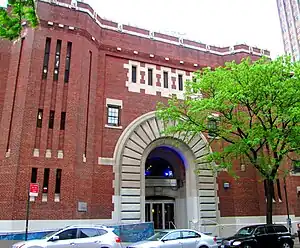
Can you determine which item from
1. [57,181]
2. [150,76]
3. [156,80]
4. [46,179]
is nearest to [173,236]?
[57,181]

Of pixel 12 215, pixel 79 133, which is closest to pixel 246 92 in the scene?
pixel 79 133

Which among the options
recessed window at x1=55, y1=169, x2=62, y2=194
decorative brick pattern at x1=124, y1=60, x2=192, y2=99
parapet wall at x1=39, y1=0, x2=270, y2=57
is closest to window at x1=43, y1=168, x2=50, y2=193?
recessed window at x1=55, y1=169, x2=62, y2=194

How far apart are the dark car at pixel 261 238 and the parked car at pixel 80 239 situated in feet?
24.4

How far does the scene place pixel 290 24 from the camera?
100 m

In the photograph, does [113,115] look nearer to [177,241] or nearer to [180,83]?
[180,83]

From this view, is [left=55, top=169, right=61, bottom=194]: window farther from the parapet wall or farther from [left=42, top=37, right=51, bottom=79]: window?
the parapet wall

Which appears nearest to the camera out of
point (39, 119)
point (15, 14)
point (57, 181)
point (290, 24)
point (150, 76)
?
point (15, 14)

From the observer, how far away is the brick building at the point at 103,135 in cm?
2003

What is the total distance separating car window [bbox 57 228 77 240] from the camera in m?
13.3

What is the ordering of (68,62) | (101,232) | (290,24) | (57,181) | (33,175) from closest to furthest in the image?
(101,232) < (33,175) < (57,181) < (68,62) < (290,24)

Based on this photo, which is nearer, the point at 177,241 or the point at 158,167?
the point at 177,241

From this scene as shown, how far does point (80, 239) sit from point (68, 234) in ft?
1.88

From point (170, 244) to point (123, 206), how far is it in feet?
26.4

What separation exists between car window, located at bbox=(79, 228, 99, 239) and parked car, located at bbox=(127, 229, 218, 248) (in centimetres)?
181
